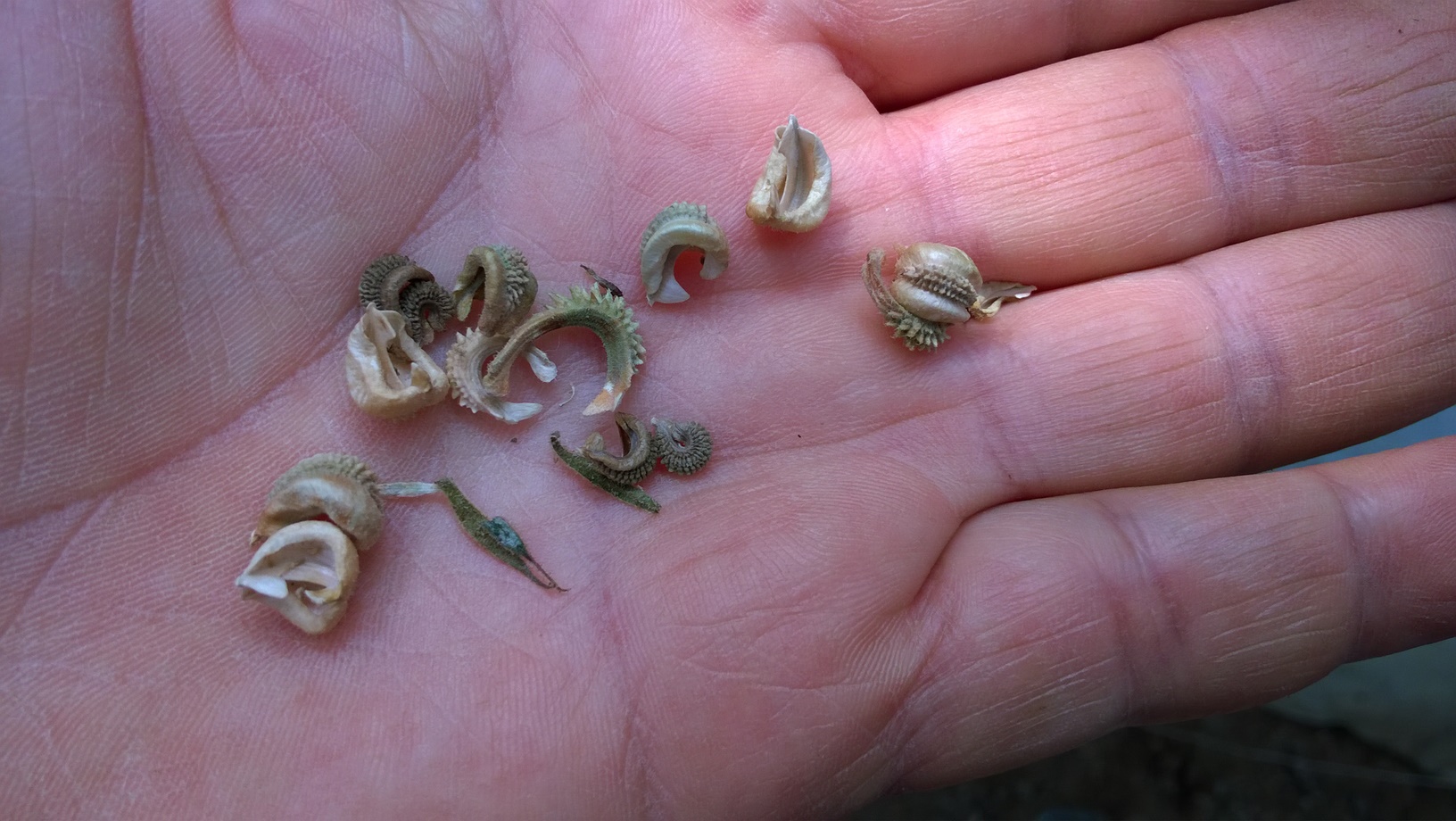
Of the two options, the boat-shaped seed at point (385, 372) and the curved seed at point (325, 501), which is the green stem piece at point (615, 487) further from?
the curved seed at point (325, 501)

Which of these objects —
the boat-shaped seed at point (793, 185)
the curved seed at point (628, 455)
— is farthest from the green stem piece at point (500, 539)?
the boat-shaped seed at point (793, 185)

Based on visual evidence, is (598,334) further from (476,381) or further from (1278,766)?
(1278,766)

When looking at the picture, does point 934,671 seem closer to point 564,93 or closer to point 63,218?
point 564,93

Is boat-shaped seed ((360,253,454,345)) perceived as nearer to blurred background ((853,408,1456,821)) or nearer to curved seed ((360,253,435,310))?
curved seed ((360,253,435,310))

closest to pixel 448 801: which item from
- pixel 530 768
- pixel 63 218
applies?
pixel 530 768

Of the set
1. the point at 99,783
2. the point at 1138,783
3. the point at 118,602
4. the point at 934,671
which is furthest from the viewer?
the point at 1138,783
